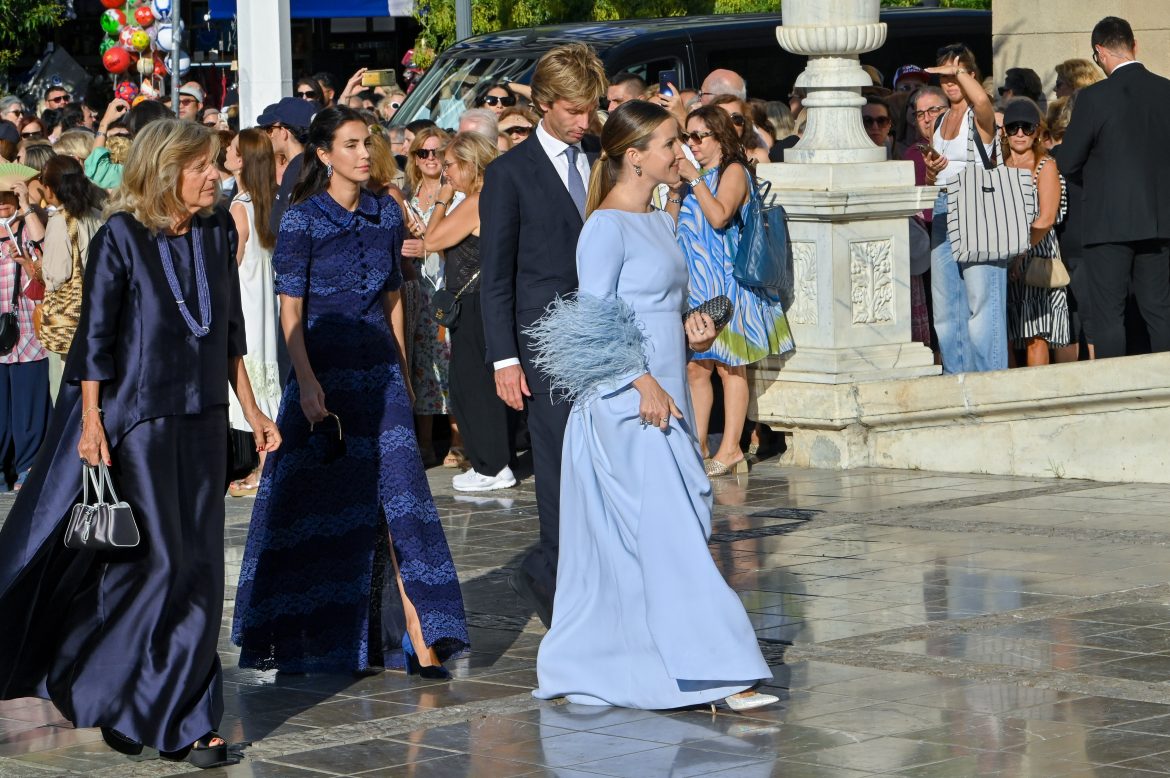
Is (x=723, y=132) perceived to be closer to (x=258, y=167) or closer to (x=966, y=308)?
(x=966, y=308)

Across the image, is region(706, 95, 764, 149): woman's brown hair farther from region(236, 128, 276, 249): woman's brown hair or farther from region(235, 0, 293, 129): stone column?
region(235, 0, 293, 129): stone column

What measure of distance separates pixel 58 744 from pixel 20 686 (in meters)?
0.29

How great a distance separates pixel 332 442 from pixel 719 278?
479 cm

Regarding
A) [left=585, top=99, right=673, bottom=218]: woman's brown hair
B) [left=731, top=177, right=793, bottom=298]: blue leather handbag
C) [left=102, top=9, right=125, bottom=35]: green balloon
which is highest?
[left=102, top=9, right=125, bottom=35]: green balloon

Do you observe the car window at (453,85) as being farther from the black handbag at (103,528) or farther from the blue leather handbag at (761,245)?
the black handbag at (103,528)

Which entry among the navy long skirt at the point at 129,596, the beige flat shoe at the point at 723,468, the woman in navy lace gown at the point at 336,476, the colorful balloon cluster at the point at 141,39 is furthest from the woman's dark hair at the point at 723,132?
the colorful balloon cluster at the point at 141,39

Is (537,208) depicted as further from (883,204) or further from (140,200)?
(883,204)

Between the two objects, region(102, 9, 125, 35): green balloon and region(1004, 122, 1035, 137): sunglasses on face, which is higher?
region(102, 9, 125, 35): green balloon

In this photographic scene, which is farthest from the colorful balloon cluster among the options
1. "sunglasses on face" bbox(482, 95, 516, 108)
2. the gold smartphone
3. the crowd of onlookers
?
the crowd of onlookers

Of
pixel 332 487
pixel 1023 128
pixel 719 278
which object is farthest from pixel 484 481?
pixel 332 487

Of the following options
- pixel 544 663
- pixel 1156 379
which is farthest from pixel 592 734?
pixel 1156 379

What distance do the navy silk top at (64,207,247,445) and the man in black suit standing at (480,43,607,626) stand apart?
1.40m

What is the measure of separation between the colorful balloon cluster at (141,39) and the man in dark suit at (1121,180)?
15605 mm

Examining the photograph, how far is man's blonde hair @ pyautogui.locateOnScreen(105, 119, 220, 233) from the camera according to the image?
20.8ft
